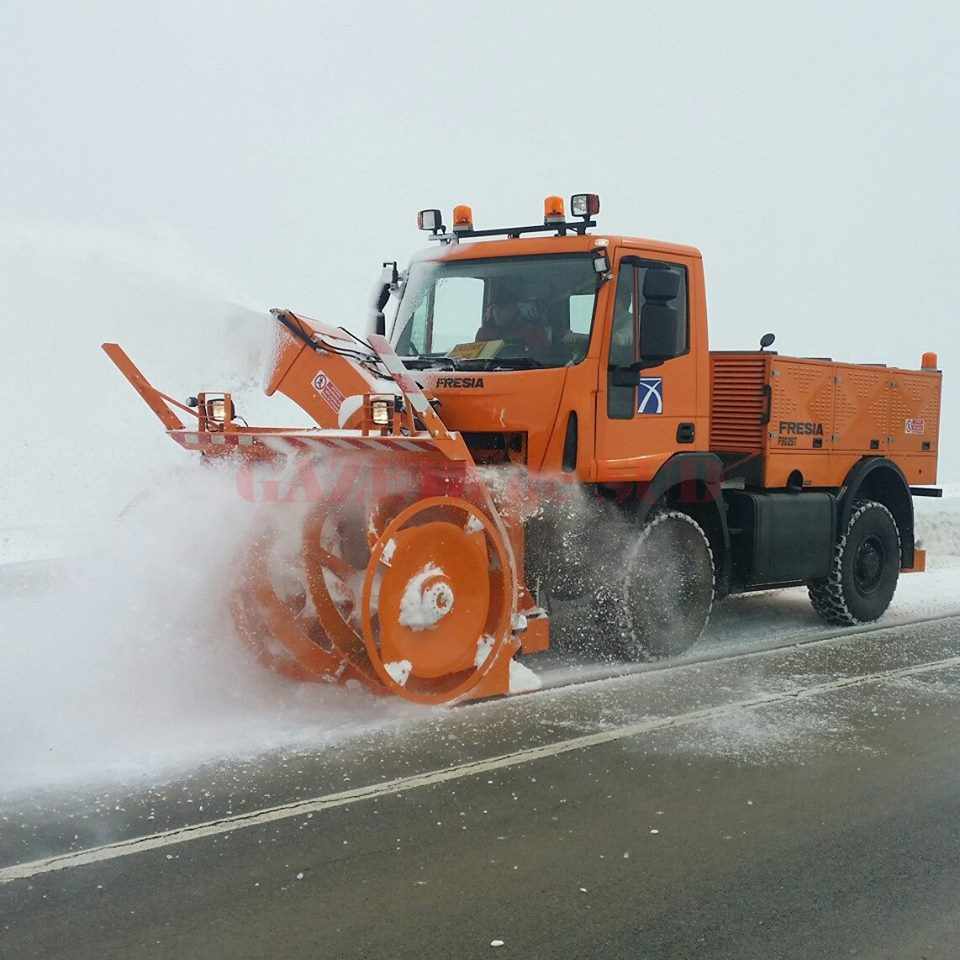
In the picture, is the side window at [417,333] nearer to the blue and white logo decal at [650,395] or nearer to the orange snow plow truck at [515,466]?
the orange snow plow truck at [515,466]

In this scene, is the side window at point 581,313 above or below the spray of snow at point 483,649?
above

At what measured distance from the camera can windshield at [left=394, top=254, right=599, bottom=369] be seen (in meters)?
6.46

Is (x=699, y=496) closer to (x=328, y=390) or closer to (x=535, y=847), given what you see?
(x=328, y=390)

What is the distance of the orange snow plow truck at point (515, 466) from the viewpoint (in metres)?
5.51

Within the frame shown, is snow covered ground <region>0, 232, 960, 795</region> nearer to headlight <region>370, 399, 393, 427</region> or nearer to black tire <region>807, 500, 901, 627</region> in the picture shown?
headlight <region>370, 399, 393, 427</region>

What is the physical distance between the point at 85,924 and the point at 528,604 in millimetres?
3341

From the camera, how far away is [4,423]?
59.3 ft

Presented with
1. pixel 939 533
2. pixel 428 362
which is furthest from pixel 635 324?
pixel 939 533

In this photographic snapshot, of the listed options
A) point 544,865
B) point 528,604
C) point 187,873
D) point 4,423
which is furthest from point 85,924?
point 4,423

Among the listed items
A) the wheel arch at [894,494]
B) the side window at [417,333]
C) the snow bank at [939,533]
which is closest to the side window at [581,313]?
the side window at [417,333]

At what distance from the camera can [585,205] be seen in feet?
22.0

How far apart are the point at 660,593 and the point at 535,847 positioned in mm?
3293

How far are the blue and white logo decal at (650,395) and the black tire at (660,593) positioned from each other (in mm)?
743

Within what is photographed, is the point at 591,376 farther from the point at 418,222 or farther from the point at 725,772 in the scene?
the point at 725,772
